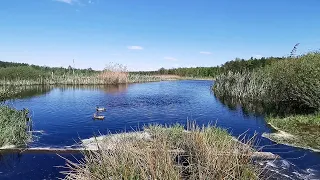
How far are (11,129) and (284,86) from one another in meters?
25.7

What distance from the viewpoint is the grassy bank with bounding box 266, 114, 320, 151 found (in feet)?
58.1

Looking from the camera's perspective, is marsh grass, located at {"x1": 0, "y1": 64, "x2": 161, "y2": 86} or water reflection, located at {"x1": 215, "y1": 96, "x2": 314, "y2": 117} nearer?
water reflection, located at {"x1": 215, "y1": 96, "x2": 314, "y2": 117}

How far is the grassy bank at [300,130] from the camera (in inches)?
697

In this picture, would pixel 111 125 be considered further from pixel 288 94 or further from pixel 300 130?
pixel 288 94

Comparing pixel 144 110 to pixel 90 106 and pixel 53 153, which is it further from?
pixel 53 153

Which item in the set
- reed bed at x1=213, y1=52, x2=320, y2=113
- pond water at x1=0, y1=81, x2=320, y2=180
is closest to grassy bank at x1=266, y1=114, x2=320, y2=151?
pond water at x1=0, y1=81, x2=320, y2=180

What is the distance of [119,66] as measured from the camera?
70.8 metres

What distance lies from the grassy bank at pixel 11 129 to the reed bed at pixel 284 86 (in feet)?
65.7

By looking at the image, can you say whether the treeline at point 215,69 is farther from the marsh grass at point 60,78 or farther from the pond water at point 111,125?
the pond water at point 111,125

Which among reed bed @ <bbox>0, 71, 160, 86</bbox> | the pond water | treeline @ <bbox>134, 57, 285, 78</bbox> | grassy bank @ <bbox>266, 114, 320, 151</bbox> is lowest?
the pond water

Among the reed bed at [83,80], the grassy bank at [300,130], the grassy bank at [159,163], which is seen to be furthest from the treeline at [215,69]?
the grassy bank at [159,163]

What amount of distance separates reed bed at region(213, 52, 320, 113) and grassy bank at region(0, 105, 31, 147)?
2003cm

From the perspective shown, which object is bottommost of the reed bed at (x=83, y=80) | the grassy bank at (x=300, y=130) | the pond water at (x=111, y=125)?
the pond water at (x=111, y=125)

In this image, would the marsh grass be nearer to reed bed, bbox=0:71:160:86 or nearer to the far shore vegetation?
reed bed, bbox=0:71:160:86
